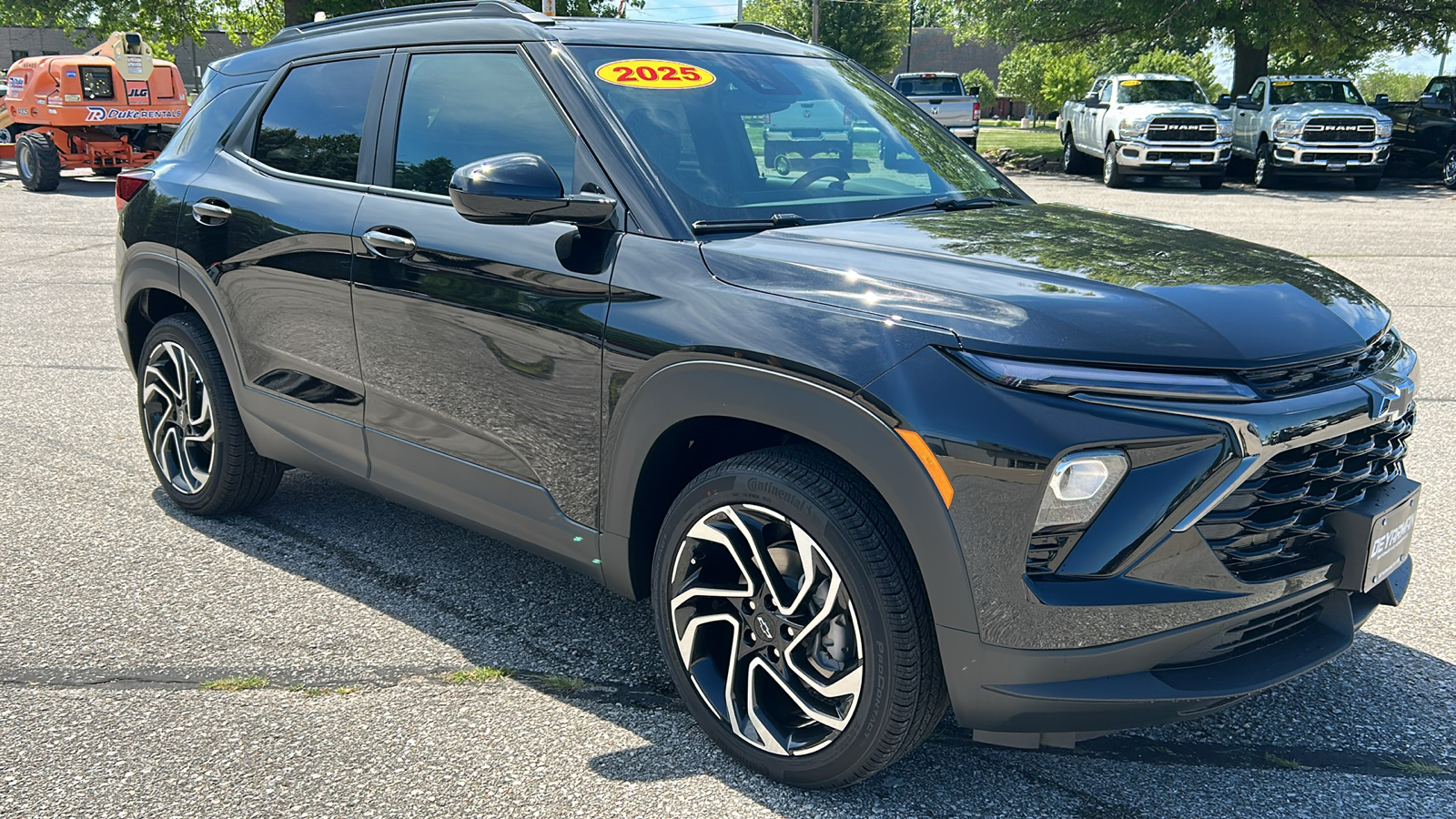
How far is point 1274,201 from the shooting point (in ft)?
62.7

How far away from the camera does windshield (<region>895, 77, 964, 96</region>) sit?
2972 centimetres

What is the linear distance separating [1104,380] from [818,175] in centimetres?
141

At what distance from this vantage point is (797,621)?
2771mm

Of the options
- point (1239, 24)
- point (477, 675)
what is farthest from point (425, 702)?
point (1239, 24)

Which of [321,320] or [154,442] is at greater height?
[321,320]

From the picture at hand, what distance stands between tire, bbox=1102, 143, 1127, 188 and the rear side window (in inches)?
751

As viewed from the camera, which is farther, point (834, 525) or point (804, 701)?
point (804, 701)

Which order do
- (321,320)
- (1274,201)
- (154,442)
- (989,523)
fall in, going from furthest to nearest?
(1274,201) → (154,442) → (321,320) → (989,523)

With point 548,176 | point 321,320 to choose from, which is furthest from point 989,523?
point 321,320

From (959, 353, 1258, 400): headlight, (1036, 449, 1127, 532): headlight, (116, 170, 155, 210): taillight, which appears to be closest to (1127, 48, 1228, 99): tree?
(116, 170, 155, 210): taillight

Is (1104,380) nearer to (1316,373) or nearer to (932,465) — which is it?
(932,465)

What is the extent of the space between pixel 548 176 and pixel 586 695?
1.41 meters

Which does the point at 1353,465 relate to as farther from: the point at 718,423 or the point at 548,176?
the point at 548,176

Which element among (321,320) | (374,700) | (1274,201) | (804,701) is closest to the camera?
(804,701)
